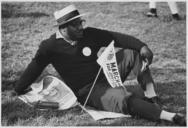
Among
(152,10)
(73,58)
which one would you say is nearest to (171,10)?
(152,10)

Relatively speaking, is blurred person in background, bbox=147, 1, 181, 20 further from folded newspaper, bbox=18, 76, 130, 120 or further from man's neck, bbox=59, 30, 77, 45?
folded newspaper, bbox=18, 76, 130, 120

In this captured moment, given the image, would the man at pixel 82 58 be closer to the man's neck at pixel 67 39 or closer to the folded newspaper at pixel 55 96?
the man's neck at pixel 67 39

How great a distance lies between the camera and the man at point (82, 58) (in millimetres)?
5273

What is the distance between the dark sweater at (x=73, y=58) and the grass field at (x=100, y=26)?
1.26ft

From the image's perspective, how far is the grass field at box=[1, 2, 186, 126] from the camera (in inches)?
201

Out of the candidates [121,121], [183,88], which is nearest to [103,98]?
[121,121]

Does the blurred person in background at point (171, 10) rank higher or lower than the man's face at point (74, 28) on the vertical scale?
lower

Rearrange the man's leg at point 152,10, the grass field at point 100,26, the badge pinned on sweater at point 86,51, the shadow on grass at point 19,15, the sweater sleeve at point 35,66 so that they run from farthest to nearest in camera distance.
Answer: the man's leg at point 152,10
the shadow on grass at point 19,15
the badge pinned on sweater at point 86,51
the sweater sleeve at point 35,66
the grass field at point 100,26

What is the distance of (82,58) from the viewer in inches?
212

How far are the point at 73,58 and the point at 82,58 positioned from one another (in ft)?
0.39

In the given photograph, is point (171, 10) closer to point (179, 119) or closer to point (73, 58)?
point (73, 58)

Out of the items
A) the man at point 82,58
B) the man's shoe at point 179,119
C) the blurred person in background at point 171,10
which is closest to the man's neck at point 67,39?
the man at point 82,58

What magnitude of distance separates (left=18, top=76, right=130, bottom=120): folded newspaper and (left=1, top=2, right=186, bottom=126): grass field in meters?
0.09

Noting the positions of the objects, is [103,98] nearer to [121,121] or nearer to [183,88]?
[121,121]
